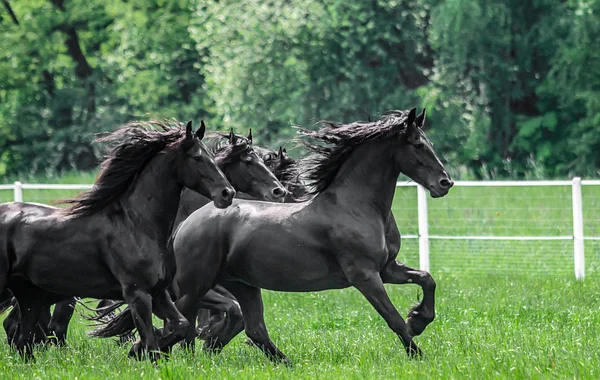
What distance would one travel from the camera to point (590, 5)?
25141 mm

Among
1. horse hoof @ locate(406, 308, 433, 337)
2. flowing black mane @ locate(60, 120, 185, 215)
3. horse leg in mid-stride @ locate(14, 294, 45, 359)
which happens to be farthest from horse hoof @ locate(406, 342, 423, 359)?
horse leg in mid-stride @ locate(14, 294, 45, 359)

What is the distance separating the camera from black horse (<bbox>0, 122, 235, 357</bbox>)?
7.46 meters

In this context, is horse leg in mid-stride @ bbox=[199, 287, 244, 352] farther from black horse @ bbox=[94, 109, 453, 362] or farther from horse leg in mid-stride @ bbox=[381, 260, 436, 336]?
horse leg in mid-stride @ bbox=[381, 260, 436, 336]

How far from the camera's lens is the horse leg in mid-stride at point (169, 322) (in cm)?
744

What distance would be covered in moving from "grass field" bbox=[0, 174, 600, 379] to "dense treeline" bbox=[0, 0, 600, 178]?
900 centimetres

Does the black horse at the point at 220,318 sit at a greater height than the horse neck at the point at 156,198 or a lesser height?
lesser

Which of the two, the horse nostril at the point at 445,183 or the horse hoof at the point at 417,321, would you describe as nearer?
the horse nostril at the point at 445,183

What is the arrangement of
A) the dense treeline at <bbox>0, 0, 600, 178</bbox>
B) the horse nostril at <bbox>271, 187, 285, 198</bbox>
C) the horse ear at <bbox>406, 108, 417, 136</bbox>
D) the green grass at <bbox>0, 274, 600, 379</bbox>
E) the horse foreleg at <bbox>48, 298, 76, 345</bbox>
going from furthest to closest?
the dense treeline at <bbox>0, 0, 600, 178</bbox> → the horse nostril at <bbox>271, 187, 285, 198</bbox> → the horse foreleg at <bbox>48, 298, 76, 345</bbox> → the horse ear at <bbox>406, 108, 417, 136</bbox> → the green grass at <bbox>0, 274, 600, 379</bbox>

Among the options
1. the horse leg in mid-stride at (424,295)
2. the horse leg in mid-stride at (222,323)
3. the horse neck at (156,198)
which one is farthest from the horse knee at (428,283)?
the horse neck at (156,198)

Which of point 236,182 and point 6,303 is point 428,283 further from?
point 6,303

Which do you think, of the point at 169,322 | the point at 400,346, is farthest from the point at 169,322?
the point at 400,346

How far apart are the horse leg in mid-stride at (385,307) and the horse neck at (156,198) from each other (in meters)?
1.40

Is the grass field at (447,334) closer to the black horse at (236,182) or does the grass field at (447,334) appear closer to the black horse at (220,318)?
the black horse at (220,318)

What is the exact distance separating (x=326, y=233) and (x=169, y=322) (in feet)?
4.38
